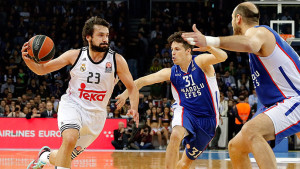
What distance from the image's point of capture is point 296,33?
16188 millimetres

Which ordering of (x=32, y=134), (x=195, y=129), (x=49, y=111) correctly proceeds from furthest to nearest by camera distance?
1. (x=49, y=111)
2. (x=32, y=134)
3. (x=195, y=129)

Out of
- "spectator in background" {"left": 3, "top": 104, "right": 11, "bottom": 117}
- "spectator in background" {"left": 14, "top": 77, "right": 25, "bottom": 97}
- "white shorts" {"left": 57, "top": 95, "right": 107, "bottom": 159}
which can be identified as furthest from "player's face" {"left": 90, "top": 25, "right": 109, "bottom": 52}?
"spectator in background" {"left": 14, "top": 77, "right": 25, "bottom": 97}

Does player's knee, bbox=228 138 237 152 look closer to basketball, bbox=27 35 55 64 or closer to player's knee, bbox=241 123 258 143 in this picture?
player's knee, bbox=241 123 258 143

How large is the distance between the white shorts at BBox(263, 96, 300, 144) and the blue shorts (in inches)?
82.9

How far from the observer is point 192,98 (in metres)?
7.05

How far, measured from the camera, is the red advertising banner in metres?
14.5

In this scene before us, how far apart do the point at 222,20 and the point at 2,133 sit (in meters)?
11.2

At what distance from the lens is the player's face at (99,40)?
239 inches

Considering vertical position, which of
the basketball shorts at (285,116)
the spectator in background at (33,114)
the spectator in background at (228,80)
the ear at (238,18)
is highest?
the ear at (238,18)

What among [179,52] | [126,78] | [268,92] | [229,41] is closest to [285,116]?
[268,92]

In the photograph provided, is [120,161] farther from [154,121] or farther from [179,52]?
[179,52]

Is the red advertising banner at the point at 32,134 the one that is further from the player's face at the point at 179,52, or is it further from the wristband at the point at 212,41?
the wristband at the point at 212,41

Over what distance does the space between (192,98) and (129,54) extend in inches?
513

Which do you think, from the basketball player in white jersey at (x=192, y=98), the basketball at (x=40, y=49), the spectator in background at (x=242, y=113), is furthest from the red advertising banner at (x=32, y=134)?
the basketball at (x=40, y=49)
